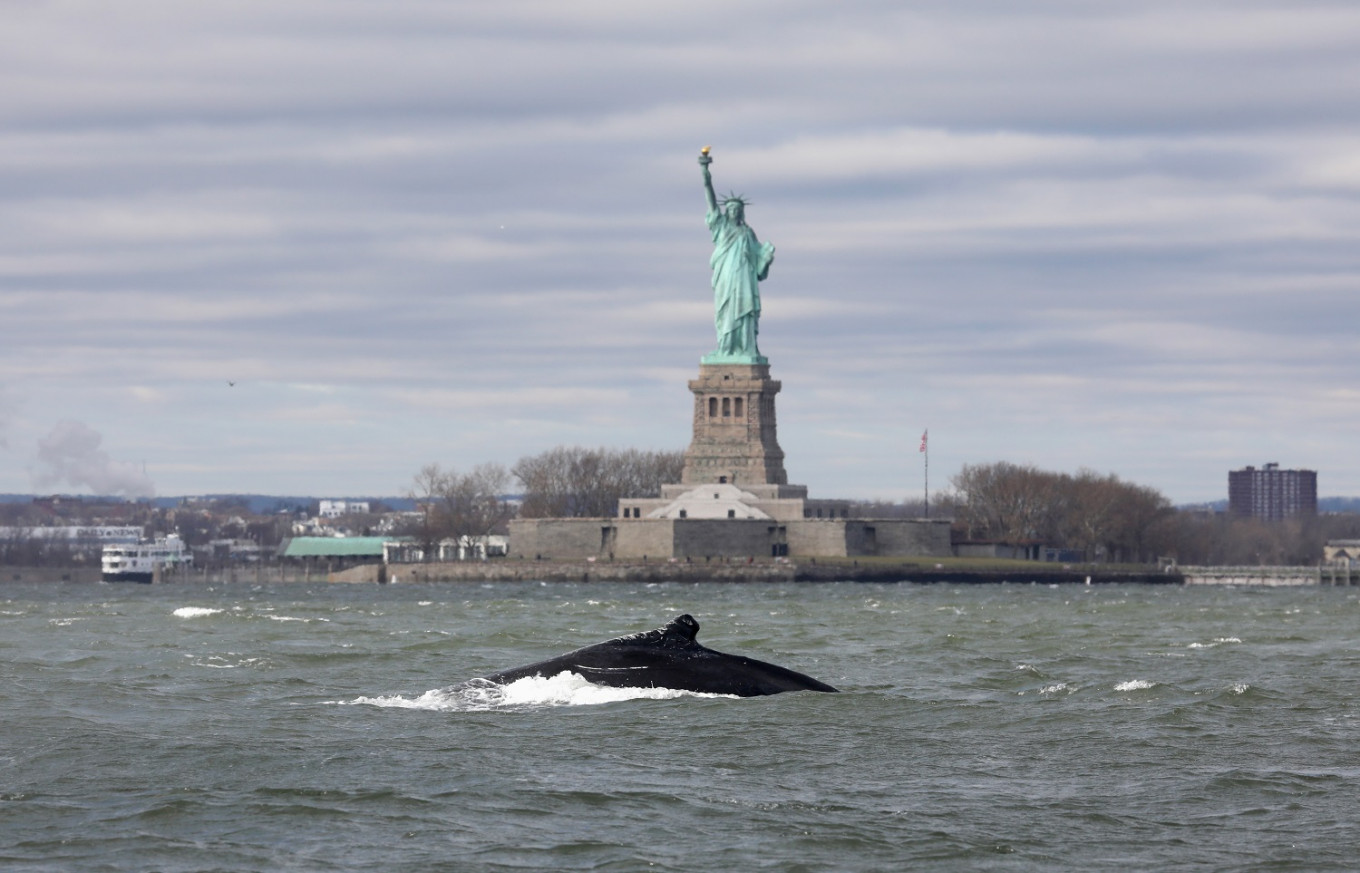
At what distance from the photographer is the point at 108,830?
20.3 m

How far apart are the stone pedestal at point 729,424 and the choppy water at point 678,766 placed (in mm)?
117914

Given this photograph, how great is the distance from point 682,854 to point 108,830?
5.42 metres

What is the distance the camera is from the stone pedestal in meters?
163

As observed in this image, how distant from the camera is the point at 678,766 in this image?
24.5 m

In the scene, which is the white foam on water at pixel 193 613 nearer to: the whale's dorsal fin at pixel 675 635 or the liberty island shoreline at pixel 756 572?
the whale's dorsal fin at pixel 675 635

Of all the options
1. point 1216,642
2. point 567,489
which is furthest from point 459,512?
point 1216,642

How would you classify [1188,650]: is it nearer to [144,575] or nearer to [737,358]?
[737,358]

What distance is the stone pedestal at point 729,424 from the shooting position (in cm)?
16300

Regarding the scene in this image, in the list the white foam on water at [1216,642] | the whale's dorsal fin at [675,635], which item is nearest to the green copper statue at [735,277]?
the white foam on water at [1216,642]

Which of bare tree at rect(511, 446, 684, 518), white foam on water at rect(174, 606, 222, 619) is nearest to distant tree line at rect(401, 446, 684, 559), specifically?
bare tree at rect(511, 446, 684, 518)

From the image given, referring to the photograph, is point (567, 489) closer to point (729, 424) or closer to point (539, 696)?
point (729, 424)

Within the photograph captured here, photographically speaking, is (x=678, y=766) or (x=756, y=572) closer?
(x=678, y=766)

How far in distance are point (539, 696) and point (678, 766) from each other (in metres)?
6.64

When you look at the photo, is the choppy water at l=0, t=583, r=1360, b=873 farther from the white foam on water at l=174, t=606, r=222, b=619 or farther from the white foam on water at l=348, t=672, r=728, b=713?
the white foam on water at l=174, t=606, r=222, b=619
